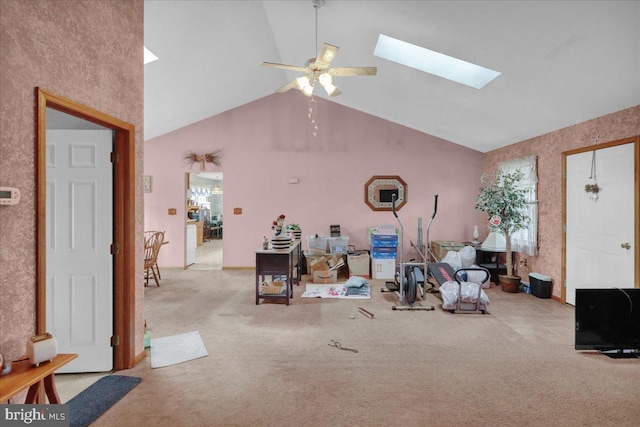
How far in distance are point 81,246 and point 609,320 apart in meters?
4.63

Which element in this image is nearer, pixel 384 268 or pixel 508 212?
pixel 508 212

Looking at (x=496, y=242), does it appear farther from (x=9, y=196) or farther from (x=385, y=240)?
(x=9, y=196)

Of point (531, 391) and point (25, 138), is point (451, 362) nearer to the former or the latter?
point (531, 391)

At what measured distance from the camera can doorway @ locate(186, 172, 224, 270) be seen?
8500mm

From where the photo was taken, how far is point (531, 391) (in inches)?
93.7

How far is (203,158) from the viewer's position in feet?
21.8

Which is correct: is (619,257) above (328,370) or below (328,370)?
above

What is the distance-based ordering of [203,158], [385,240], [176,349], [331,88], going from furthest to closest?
[203,158]
[385,240]
[331,88]
[176,349]

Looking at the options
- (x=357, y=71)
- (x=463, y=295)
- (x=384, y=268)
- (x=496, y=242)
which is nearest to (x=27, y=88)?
(x=357, y=71)

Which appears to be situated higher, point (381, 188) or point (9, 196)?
point (381, 188)

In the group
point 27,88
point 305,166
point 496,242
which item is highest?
point 305,166

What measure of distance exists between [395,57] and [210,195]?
441 inches

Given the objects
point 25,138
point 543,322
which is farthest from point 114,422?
point 543,322

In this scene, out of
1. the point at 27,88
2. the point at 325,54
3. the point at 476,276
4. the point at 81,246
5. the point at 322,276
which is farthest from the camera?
the point at 322,276
